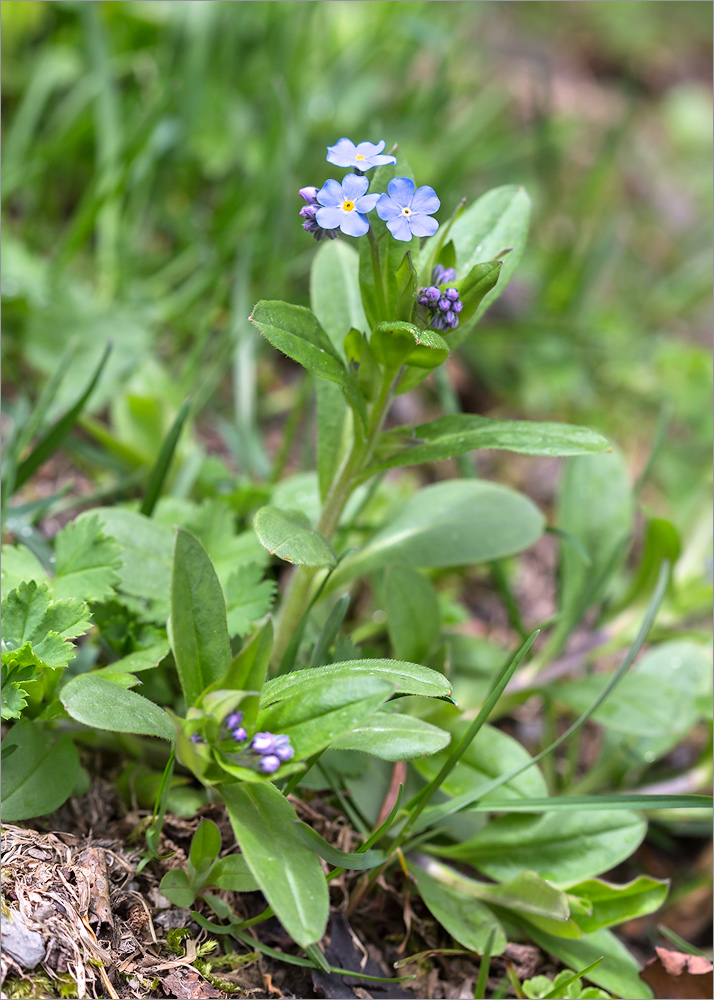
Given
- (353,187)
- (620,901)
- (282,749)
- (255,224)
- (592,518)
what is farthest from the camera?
(255,224)

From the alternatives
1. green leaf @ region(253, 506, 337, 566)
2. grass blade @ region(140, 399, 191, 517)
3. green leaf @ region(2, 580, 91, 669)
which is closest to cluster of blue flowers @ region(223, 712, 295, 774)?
green leaf @ region(253, 506, 337, 566)

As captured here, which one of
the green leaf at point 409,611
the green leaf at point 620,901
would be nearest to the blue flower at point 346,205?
the green leaf at point 409,611

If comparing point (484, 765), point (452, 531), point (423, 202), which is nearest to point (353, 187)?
point (423, 202)

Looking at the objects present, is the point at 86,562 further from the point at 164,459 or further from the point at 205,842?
the point at 205,842

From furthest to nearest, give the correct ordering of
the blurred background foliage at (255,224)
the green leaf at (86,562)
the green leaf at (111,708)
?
the blurred background foliage at (255,224) → the green leaf at (86,562) → the green leaf at (111,708)

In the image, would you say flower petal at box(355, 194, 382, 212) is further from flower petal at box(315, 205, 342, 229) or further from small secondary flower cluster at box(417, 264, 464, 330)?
small secondary flower cluster at box(417, 264, 464, 330)

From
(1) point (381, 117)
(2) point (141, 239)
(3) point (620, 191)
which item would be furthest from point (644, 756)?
(3) point (620, 191)

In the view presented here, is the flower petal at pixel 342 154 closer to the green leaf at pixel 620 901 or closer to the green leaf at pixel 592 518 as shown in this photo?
the green leaf at pixel 592 518
